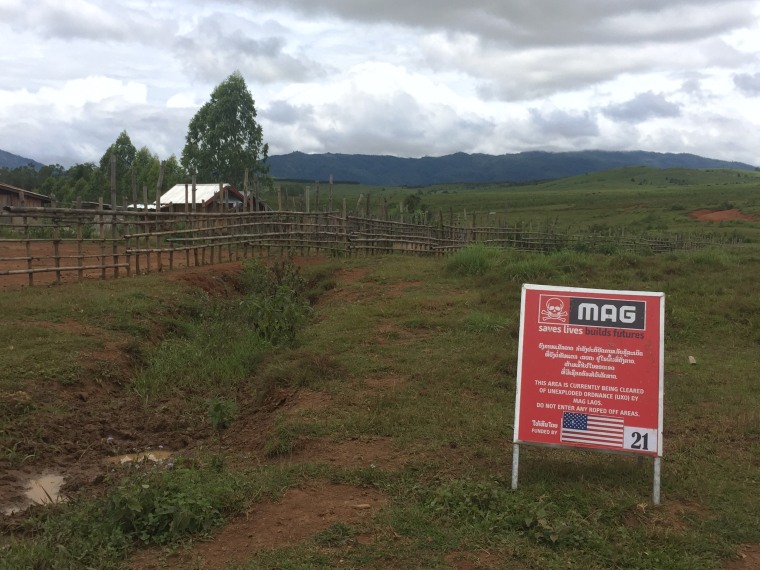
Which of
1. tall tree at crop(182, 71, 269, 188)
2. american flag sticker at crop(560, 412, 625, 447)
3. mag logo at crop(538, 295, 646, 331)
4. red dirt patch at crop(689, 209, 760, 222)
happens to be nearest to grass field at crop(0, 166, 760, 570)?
american flag sticker at crop(560, 412, 625, 447)

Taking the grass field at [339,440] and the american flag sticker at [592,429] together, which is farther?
the american flag sticker at [592,429]

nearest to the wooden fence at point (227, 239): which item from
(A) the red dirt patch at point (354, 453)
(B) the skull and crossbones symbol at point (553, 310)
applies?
(A) the red dirt patch at point (354, 453)

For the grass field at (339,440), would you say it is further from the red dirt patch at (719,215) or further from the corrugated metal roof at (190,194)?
the red dirt patch at (719,215)

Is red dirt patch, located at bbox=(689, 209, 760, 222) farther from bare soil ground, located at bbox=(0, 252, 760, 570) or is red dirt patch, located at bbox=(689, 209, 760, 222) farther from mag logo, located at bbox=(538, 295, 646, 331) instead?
bare soil ground, located at bbox=(0, 252, 760, 570)

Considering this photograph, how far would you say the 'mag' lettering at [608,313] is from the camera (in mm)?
4023

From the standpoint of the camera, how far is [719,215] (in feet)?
157

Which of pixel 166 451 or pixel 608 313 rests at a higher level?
pixel 608 313

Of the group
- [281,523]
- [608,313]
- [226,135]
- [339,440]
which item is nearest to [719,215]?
[226,135]

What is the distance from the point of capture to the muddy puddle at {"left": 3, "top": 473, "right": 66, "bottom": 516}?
13.3 feet

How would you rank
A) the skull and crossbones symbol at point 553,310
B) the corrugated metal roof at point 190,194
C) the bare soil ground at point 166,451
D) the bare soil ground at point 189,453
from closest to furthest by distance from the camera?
the bare soil ground at point 189,453 < the bare soil ground at point 166,451 < the skull and crossbones symbol at point 553,310 < the corrugated metal roof at point 190,194

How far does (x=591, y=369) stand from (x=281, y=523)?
2.14m

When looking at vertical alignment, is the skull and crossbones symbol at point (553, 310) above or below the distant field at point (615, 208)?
below

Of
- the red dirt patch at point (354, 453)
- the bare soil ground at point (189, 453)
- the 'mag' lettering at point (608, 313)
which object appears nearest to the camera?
the bare soil ground at point (189, 453)

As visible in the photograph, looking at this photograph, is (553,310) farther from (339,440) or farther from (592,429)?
(339,440)
